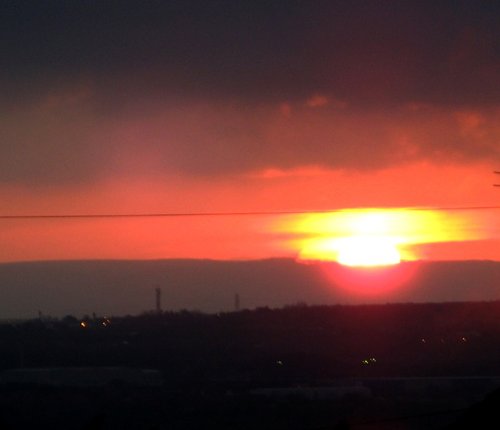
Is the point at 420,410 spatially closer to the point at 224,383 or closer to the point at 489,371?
the point at 224,383

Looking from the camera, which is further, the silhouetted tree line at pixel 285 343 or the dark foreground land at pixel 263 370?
the silhouetted tree line at pixel 285 343

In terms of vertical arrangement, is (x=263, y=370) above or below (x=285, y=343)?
below

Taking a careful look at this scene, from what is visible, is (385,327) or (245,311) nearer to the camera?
(385,327)

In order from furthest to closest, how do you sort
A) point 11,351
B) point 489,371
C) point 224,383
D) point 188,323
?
point 188,323 < point 11,351 < point 489,371 < point 224,383

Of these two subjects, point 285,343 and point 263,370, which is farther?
point 285,343

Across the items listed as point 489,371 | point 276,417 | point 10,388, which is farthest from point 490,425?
point 489,371

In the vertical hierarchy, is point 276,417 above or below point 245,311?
below

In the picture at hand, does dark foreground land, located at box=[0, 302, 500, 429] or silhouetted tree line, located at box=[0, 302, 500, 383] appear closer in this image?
dark foreground land, located at box=[0, 302, 500, 429]

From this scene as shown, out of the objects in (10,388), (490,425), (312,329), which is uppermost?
(312,329)
